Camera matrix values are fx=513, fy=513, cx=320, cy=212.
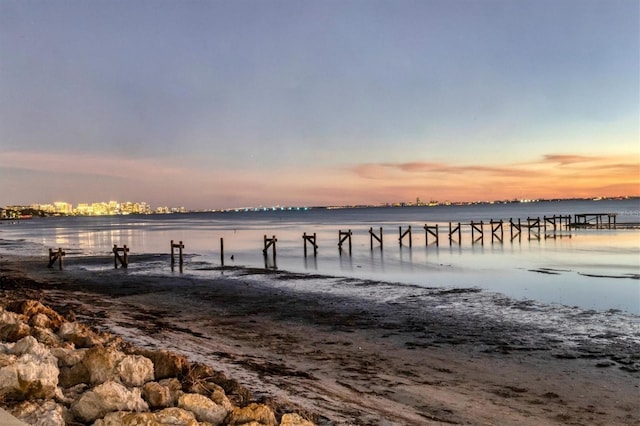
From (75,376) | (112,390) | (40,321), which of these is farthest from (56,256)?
(112,390)

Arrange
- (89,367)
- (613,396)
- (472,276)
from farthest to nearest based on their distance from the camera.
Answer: (472,276) < (613,396) < (89,367)

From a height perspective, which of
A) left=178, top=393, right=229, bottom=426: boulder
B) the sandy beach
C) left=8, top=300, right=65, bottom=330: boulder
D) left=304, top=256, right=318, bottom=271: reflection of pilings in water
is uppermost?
left=8, top=300, right=65, bottom=330: boulder

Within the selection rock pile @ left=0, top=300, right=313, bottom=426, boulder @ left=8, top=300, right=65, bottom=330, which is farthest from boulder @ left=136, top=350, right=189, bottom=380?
boulder @ left=8, top=300, right=65, bottom=330

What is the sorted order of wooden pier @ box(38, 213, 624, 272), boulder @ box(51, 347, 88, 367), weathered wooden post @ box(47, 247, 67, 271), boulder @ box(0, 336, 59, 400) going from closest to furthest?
boulder @ box(0, 336, 59, 400), boulder @ box(51, 347, 88, 367), weathered wooden post @ box(47, 247, 67, 271), wooden pier @ box(38, 213, 624, 272)

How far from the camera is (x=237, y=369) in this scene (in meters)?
9.84

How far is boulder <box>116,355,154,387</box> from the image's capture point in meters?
6.29

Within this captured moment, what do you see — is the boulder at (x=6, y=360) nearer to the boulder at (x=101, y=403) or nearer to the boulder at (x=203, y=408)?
the boulder at (x=101, y=403)

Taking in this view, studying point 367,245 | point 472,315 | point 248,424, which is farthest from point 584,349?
point 367,245

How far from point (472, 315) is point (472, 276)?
1105 cm

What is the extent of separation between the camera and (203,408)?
5.73 metres

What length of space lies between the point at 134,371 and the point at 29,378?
1.23 meters

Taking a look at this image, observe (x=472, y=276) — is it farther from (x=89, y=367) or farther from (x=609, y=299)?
(x=89, y=367)

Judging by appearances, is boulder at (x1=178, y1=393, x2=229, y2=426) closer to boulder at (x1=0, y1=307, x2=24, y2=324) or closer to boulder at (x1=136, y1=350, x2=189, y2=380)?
boulder at (x1=136, y1=350, x2=189, y2=380)

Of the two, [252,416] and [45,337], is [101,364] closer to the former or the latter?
[45,337]
